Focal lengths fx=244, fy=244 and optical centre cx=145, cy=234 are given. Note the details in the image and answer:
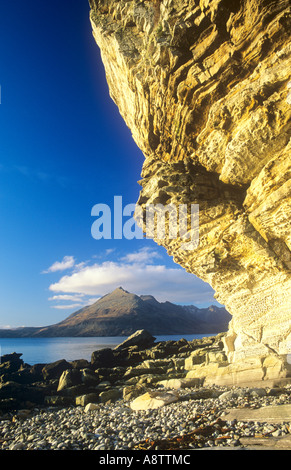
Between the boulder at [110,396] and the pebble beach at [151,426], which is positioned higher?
the pebble beach at [151,426]

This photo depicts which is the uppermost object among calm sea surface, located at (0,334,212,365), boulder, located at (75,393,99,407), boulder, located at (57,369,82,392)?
boulder, located at (57,369,82,392)

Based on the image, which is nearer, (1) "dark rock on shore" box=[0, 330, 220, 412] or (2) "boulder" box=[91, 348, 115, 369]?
(1) "dark rock on shore" box=[0, 330, 220, 412]

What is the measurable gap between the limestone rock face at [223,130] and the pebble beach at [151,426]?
524 centimetres

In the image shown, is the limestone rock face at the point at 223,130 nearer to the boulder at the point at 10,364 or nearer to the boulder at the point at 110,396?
the boulder at the point at 110,396

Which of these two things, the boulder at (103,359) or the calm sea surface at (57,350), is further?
the calm sea surface at (57,350)

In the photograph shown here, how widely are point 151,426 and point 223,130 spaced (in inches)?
615

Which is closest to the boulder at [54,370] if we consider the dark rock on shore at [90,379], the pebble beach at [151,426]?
the dark rock on shore at [90,379]

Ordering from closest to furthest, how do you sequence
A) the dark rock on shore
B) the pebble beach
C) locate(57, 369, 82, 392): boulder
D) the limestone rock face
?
the pebble beach
the limestone rock face
the dark rock on shore
locate(57, 369, 82, 392): boulder

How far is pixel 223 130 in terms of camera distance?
47.6ft

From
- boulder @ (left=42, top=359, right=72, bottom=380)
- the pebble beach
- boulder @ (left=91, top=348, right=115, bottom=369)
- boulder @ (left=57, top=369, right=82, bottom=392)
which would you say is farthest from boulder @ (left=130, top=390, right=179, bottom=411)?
boulder @ (left=42, top=359, right=72, bottom=380)

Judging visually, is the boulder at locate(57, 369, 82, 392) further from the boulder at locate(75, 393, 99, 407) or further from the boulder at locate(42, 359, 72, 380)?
the boulder at locate(42, 359, 72, 380)

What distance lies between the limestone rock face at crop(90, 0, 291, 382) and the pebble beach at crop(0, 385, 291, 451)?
17.2ft

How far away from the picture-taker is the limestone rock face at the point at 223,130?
41.2ft

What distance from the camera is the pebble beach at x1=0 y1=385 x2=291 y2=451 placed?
878 cm
